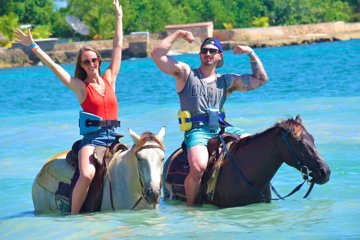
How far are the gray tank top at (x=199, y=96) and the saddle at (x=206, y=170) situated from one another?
295 millimetres

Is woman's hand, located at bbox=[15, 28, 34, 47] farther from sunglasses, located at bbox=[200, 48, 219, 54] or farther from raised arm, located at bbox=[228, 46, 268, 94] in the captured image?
raised arm, located at bbox=[228, 46, 268, 94]

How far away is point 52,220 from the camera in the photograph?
8648 mm

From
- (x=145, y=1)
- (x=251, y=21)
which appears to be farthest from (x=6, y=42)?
(x=251, y=21)

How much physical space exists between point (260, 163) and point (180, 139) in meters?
7.02

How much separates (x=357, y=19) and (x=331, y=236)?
7891 cm

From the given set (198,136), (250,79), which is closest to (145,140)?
(198,136)

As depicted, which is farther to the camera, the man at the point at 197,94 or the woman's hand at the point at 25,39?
the man at the point at 197,94

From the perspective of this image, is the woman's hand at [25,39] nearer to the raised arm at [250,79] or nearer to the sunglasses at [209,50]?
the sunglasses at [209,50]

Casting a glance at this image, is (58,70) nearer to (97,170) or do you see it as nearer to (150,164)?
(97,170)

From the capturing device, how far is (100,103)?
8.38m

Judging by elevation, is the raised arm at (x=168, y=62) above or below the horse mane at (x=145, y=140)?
above

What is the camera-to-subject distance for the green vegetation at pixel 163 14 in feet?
225

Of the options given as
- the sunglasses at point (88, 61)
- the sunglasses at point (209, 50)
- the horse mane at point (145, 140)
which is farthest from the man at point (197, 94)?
the horse mane at point (145, 140)

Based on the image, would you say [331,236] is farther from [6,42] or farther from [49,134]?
[6,42]
